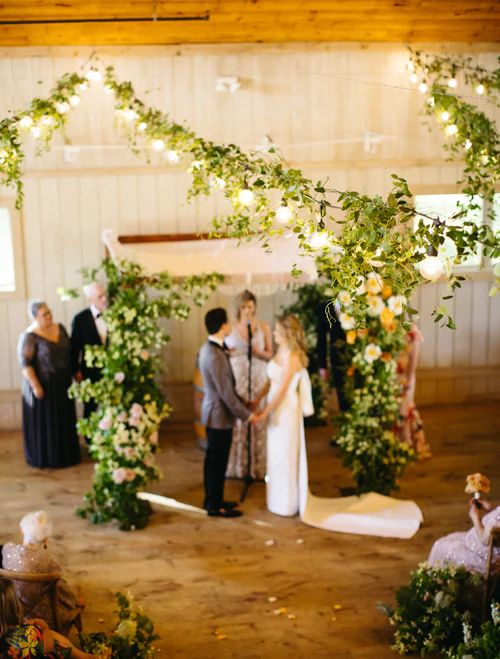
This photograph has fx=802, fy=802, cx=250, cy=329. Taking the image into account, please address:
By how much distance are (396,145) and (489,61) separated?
1.24 meters

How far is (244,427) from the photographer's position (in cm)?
663

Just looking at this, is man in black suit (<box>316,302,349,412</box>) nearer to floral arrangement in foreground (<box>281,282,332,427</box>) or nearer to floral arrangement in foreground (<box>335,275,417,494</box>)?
floral arrangement in foreground (<box>281,282,332,427</box>)

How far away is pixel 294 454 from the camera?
5938mm

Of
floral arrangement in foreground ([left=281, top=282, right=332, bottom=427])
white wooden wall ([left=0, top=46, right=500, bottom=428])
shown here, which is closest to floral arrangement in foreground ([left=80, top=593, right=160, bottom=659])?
floral arrangement in foreground ([left=281, top=282, right=332, bottom=427])

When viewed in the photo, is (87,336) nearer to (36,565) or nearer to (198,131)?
(198,131)

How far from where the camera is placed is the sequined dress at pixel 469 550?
165 inches

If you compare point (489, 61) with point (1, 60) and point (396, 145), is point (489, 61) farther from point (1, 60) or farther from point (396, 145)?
point (1, 60)

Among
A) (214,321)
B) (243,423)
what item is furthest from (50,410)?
(214,321)

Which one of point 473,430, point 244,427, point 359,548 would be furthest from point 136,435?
point 473,430

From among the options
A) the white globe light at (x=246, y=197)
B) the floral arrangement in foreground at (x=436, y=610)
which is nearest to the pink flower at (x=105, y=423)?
the white globe light at (x=246, y=197)

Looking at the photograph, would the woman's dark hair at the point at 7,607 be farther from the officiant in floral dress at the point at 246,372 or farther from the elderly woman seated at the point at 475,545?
the officiant in floral dress at the point at 246,372

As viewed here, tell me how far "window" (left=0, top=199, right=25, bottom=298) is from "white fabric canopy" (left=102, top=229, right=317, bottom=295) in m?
0.96

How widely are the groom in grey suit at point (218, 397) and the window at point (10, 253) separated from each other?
2878 mm

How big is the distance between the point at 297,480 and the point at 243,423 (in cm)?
84
